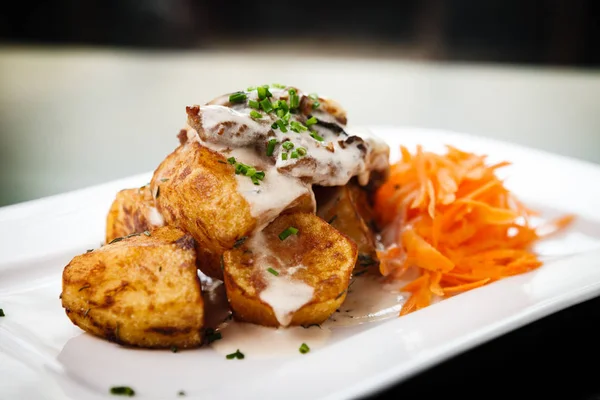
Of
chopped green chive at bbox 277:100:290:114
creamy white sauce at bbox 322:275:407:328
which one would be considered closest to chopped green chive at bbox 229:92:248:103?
Result: chopped green chive at bbox 277:100:290:114

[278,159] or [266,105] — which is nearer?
[278,159]

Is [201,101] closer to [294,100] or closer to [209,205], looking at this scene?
[294,100]

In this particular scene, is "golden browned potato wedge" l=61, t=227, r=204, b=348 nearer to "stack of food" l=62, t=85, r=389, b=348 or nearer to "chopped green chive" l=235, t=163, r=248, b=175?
"stack of food" l=62, t=85, r=389, b=348

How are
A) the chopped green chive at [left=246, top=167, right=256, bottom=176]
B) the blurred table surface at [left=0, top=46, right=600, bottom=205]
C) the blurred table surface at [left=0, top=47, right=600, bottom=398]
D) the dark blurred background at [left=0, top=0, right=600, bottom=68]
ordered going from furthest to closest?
the dark blurred background at [left=0, top=0, right=600, bottom=68] → the blurred table surface at [left=0, top=46, right=600, bottom=205] → the blurred table surface at [left=0, top=47, right=600, bottom=398] → the chopped green chive at [left=246, top=167, right=256, bottom=176]

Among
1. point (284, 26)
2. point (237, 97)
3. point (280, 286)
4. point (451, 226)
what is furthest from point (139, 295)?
point (284, 26)

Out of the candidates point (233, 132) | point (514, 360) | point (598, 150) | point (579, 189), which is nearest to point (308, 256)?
point (233, 132)
